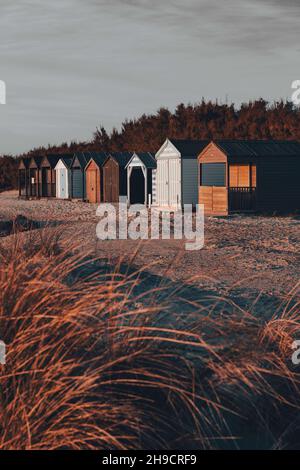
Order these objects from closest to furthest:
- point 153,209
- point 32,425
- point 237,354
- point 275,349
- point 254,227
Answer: point 32,425
point 237,354
point 275,349
point 254,227
point 153,209

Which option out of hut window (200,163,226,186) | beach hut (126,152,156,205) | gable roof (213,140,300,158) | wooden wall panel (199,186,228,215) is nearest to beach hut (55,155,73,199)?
beach hut (126,152,156,205)

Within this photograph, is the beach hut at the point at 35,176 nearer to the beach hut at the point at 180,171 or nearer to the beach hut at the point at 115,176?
the beach hut at the point at 115,176

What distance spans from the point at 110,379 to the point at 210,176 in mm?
28060

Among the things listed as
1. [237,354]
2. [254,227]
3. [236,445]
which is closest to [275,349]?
[237,354]

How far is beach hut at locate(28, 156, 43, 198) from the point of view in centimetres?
5296

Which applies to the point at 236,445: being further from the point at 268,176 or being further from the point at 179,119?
the point at 179,119

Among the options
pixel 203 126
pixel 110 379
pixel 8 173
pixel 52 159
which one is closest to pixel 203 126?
pixel 203 126

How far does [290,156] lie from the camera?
94.8 feet

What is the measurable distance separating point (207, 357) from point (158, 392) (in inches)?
23.8

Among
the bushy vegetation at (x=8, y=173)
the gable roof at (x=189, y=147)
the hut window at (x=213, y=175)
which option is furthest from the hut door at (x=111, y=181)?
the bushy vegetation at (x=8, y=173)

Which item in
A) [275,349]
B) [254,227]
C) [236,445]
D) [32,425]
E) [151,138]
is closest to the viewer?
[32,425]

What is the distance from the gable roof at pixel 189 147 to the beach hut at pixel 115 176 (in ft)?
A: 29.4

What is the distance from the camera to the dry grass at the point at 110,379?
15.3 ft

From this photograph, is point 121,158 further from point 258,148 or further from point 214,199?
point 258,148
